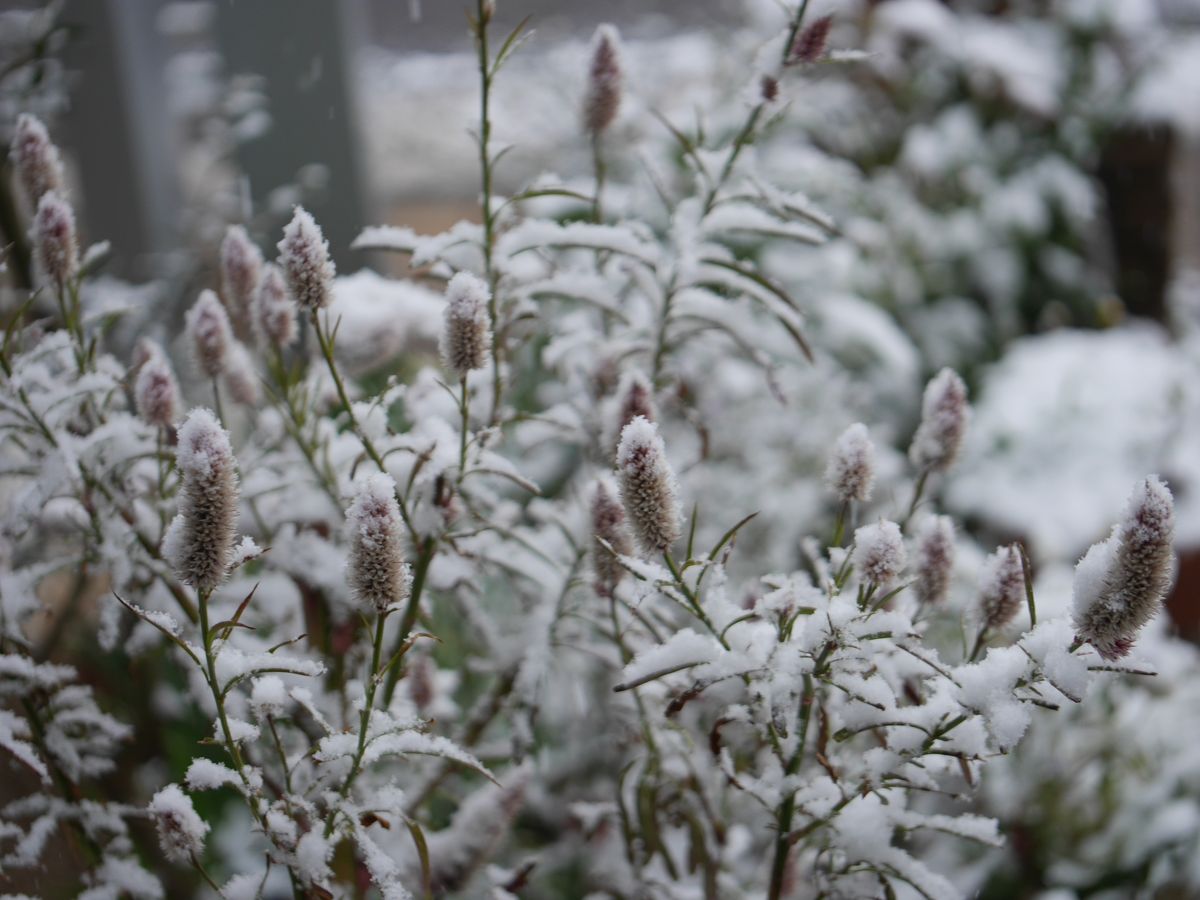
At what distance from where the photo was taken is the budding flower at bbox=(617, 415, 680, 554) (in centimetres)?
48

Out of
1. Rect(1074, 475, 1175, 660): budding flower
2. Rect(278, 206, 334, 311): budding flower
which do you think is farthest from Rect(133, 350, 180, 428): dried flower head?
Rect(1074, 475, 1175, 660): budding flower

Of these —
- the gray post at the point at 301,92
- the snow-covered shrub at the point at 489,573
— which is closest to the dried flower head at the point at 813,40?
the snow-covered shrub at the point at 489,573

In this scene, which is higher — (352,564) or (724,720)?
(352,564)

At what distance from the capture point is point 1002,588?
56cm

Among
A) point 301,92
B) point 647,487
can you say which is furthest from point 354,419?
point 301,92

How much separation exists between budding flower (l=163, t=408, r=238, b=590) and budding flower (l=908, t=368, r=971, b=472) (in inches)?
15.8

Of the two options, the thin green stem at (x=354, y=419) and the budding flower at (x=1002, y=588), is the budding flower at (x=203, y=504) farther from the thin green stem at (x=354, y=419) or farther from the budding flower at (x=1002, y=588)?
the budding flower at (x=1002, y=588)

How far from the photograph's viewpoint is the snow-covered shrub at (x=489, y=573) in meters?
0.50

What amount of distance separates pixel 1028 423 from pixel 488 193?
4.92 ft

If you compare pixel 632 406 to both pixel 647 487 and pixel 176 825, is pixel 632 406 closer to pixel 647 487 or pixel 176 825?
pixel 647 487

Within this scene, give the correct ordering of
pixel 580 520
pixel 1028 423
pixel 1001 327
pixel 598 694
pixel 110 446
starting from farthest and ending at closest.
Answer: pixel 1001 327 → pixel 1028 423 → pixel 598 694 → pixel 580 520 → pixel 110 446

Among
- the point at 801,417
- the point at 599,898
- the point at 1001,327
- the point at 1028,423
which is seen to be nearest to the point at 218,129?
the point at 801,417

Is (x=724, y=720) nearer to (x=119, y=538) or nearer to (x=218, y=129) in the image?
(x=119, y=538)

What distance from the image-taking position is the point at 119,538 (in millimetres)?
663
